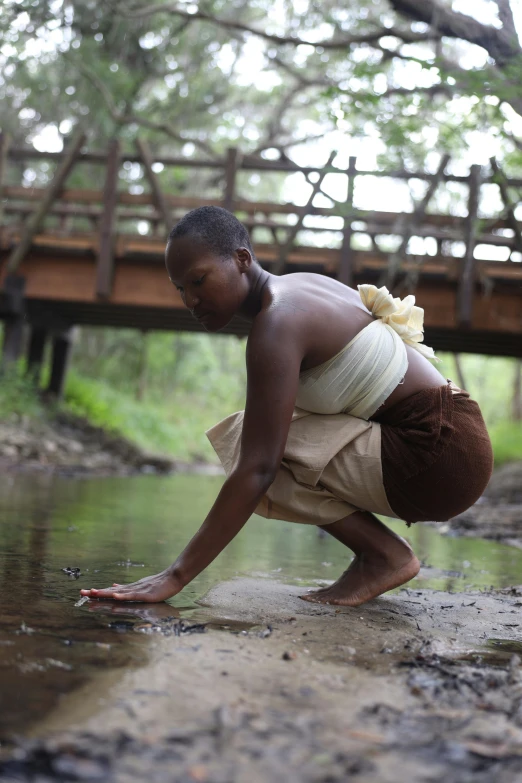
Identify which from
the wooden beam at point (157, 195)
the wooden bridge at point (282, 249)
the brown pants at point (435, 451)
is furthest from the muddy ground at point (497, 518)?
the wooden beam at point (157, 195)

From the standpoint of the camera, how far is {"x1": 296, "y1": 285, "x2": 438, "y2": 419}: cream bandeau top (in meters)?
2.77

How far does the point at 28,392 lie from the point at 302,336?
10602 mm

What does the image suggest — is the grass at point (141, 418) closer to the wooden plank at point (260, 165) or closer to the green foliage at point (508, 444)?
the wooden plank at point (260, 165)

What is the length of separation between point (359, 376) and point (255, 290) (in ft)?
1.54

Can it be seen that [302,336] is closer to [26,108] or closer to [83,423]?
[83,423]

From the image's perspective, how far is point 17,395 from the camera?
11.8 meters

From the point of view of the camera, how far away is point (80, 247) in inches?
437

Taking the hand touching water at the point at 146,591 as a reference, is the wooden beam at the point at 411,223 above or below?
above

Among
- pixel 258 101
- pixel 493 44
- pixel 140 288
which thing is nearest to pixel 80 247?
pixel 140 288

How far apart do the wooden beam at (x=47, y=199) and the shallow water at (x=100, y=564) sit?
436 cm

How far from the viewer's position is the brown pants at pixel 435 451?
282 cm

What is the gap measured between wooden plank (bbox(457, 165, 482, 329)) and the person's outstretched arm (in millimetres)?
7967

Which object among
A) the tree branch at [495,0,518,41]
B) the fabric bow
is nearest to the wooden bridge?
the tree branch at [495,0,518,41]

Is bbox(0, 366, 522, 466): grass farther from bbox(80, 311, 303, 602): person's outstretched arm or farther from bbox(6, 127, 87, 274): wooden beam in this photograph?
bbox(80, 311, 303, 602): person's outstretched arm
